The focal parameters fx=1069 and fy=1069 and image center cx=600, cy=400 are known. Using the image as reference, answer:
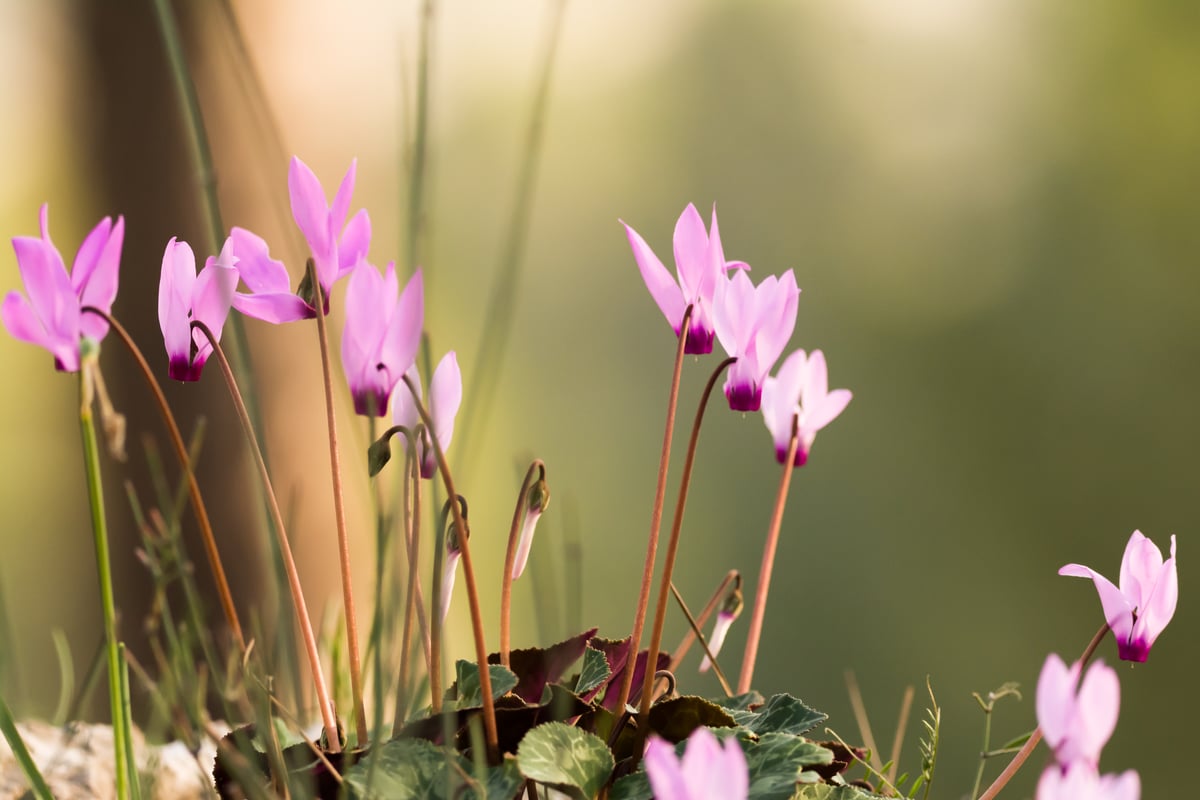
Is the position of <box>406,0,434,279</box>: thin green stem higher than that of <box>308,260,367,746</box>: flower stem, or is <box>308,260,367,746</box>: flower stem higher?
<box>406,0,434,279</box>: thin green stem

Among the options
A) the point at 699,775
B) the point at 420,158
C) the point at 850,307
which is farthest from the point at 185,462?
the point at 850,307

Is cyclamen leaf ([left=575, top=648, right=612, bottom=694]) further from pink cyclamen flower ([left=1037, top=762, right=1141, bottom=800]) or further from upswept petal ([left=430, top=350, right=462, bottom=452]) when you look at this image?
pink cyclamen flower ([left=1037, top=762, right=1141, bottom=800])

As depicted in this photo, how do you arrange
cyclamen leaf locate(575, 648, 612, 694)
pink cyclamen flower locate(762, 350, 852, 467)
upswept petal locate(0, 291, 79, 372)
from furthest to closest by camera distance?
pink cyclamen flower locate(762, 350, 852, 467) → cyclamen leaf locate(575, 648, 612, 694) → upswept petal locate(0, 291, 79, 372)

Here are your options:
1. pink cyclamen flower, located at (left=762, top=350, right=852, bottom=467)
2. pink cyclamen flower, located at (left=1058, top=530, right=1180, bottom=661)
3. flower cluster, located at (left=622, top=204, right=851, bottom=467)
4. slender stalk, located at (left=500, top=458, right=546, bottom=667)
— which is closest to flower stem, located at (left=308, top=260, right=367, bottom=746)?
slender stalk, located at (left=500, top=458, right=546, bottom=667)

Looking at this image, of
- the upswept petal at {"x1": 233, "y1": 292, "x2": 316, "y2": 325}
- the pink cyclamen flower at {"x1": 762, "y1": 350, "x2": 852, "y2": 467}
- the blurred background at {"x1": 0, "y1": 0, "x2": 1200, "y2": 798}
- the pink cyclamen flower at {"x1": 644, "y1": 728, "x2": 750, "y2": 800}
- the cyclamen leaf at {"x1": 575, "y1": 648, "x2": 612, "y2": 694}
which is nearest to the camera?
the pink cyclamen flower at {"x1": 644, "y1": 728, "x2": 750, "y2": 800}

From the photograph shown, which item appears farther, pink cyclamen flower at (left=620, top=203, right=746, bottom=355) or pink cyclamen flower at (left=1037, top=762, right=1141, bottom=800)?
pink cyclamen flower at (left=620, top=203, right=746, bottom=355)

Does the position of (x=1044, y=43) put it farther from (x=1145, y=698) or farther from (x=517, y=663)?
(x=517, y=663)
